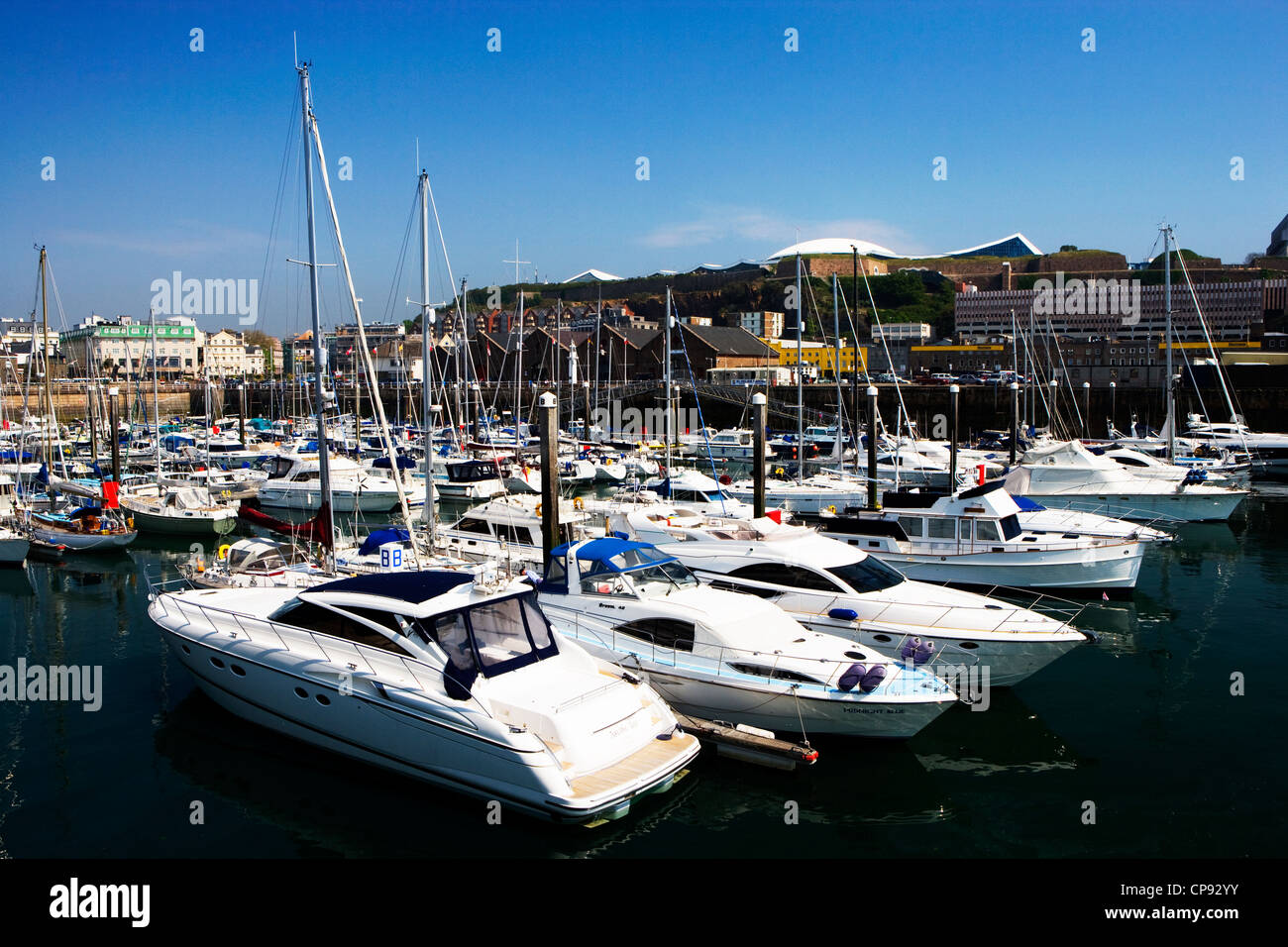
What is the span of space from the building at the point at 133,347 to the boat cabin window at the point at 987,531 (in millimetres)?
119678

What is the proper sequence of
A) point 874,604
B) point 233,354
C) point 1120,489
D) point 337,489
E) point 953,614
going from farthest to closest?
point 233,354 → point 337,489 → point 1120,489 → point 874,604 → point 953,614

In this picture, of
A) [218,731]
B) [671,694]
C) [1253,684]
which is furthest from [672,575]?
[1253,684]

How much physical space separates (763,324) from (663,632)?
119 m

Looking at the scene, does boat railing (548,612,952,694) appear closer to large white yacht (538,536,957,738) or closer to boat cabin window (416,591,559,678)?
large white yacht (538,536,957,738)

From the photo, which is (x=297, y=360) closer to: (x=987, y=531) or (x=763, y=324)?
(x=763, y=324)

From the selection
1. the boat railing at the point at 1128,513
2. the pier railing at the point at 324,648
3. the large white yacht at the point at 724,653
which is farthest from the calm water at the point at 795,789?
the boat railing at the point at 1128,513

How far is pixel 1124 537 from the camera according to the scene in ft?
73.8

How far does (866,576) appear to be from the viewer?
16.1m

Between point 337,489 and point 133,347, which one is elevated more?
point 133,347

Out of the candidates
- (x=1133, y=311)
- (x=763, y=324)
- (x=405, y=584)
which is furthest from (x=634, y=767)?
(x=763, y=324)

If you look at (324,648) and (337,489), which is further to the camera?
(337,489)

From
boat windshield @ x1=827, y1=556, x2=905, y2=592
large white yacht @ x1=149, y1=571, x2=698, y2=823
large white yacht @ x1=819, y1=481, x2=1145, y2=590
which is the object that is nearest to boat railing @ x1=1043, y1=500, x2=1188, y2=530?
large white yacht @ x1=819, y1=481, x2=1145, y2=590
